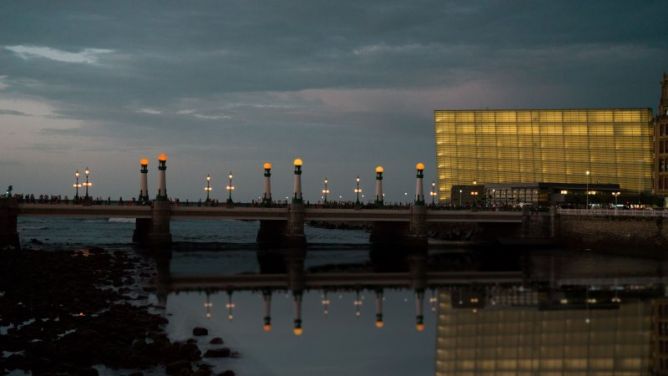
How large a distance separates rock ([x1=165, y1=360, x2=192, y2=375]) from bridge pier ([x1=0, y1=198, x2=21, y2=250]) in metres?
60.8

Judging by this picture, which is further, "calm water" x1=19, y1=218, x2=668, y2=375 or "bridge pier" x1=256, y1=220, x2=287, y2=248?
"bridge pier" x1=256, y1=220, x2=287, y2=248

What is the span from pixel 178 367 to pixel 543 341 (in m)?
18.1

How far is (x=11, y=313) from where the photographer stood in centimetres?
4347

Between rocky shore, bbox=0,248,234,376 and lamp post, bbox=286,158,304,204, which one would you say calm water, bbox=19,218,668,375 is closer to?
rocky shore, bbox=0,248,234,376

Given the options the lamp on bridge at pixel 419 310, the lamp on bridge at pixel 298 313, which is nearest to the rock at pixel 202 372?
the lamp on bridge at pixel 298 313

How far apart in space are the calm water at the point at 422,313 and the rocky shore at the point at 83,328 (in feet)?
6.06

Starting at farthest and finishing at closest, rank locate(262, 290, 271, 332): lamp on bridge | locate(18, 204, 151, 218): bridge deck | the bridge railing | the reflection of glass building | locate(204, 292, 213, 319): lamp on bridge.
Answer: the bridge railing, locate(18, 204, 151, 218): bridge deck, locate(204, 292, 213, 319): lamp on bridge, locate(262, 290, 271, 332): lamp on bridge, the reflection of glass building

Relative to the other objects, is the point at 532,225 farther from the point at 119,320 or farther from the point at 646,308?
the point at 119,320

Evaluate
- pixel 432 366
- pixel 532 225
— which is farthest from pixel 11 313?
pixel 532 225

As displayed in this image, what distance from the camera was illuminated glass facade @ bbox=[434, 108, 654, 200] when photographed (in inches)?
6019

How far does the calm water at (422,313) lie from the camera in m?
36.5

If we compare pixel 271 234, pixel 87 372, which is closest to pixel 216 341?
pixel 87 372

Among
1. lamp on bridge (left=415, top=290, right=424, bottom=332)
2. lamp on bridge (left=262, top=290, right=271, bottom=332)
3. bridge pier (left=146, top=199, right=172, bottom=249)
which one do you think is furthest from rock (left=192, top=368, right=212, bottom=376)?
bridge pier (left=146, top=199, right=172, bottom=249)

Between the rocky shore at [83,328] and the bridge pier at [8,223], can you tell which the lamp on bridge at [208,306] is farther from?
the bridge pier at [8,223]
